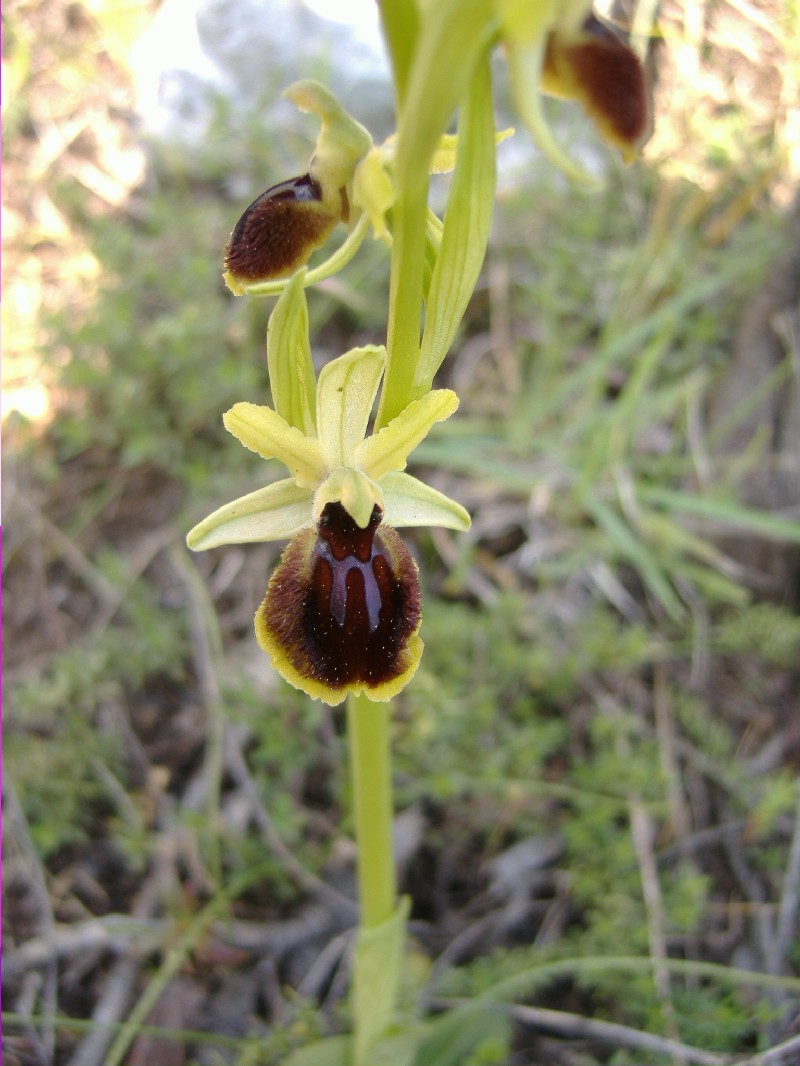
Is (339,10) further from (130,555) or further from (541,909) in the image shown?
(541,909)

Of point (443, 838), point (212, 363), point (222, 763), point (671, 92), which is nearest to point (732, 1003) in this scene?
point (443, 838)

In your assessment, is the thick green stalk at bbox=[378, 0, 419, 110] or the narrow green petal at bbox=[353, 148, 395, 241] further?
the narrow green petal at bbox=[353, 148, 395, 241]

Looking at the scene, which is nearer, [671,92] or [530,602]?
[530,602]

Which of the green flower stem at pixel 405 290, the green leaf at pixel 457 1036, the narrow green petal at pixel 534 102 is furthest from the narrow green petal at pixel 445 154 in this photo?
the green leaf at pixel 457 1036

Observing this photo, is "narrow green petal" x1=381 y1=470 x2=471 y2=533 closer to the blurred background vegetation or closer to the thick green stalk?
the blurred background vegetation

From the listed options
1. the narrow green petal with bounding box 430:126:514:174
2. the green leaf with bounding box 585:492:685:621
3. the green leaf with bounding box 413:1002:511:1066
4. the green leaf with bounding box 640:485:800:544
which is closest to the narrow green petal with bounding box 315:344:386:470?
the narrow green petal with bounding box 430:126:514:174

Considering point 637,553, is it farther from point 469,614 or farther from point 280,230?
point 280,230
